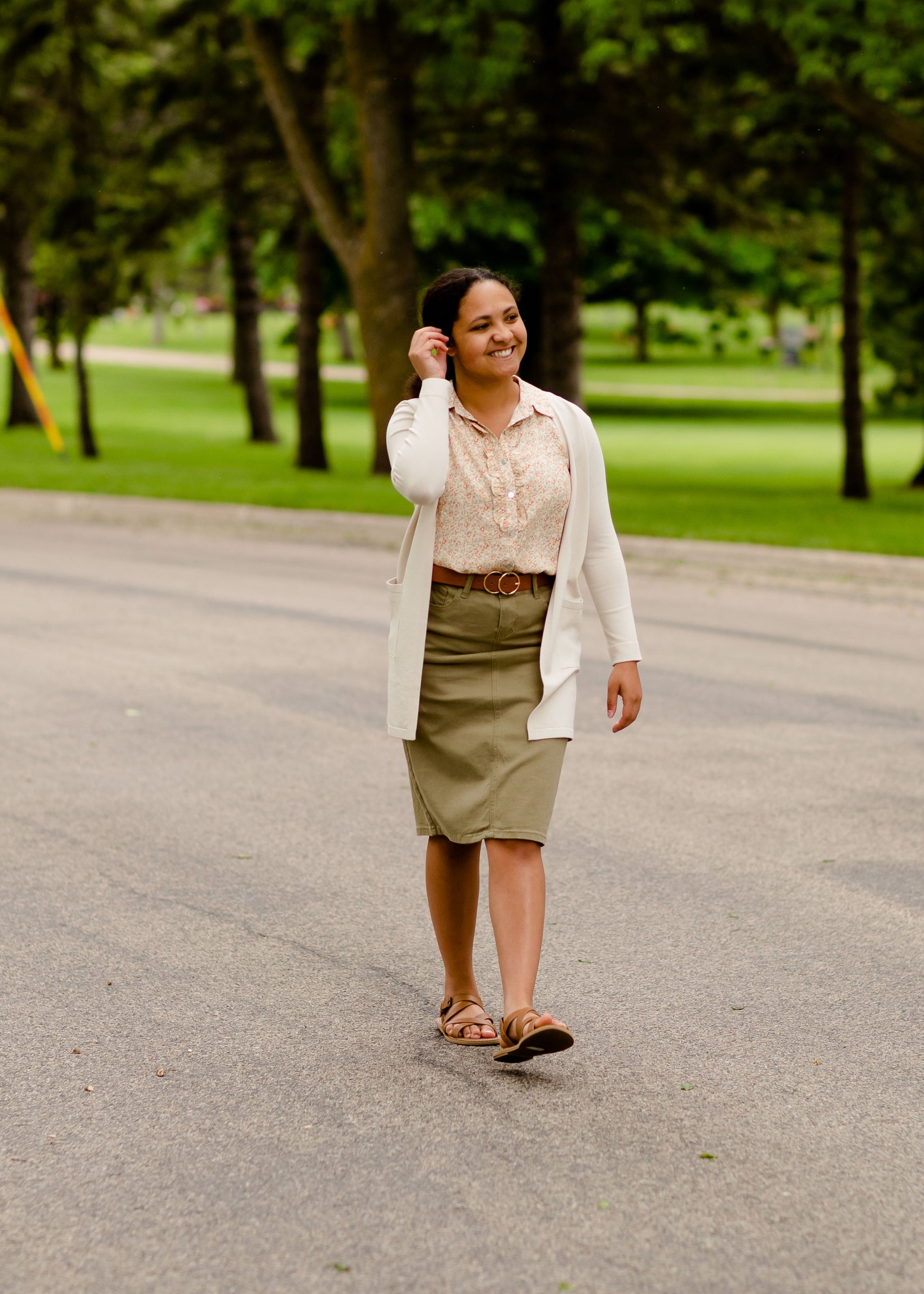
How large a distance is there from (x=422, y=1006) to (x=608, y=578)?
1.28 meters

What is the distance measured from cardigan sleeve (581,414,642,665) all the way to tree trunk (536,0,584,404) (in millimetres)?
19027

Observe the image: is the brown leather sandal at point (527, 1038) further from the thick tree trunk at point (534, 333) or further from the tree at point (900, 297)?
the thick tree trunk at point (534, 333)

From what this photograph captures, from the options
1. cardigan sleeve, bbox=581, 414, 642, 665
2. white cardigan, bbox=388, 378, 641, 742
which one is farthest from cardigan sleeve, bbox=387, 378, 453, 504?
cardigan sleeve, bbox=581, 414, 642, 665

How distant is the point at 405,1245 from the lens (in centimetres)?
332

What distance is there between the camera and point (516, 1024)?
4.12m

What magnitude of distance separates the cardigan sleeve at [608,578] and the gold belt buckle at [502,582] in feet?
0.75

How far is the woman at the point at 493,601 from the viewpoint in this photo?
4184 millimetres

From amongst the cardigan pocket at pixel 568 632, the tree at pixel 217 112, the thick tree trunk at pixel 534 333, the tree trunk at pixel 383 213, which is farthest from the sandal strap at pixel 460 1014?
the thick tree trunk at pixel 534 333

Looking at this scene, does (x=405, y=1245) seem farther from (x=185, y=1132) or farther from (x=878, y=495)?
(x=878, y=495)

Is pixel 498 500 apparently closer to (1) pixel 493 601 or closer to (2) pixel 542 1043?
(1) pixel 493 601

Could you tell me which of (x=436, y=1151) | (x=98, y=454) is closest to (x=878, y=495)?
(x=98, y=454)

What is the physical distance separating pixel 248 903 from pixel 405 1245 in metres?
2.36

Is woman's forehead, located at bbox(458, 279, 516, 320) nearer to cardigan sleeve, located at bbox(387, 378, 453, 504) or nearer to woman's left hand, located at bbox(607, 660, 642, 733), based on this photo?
cardigan sleeve, located at bbox(387, 378, 453, 504)

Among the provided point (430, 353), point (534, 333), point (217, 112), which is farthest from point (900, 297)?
point (430, 353)
